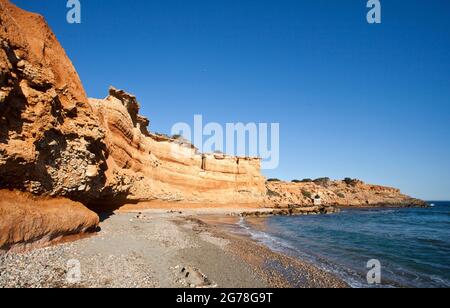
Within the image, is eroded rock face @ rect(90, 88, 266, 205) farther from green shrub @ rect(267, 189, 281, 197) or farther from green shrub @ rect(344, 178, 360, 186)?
green shrub @ rect(344, 178, 360, 186)

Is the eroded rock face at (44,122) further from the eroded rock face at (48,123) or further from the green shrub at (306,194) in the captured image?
the green shrub at (306,194)

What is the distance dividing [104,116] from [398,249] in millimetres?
25007

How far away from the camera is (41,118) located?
35.7 ft

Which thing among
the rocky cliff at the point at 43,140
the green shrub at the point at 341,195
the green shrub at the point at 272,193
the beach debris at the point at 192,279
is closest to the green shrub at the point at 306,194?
the green shrub at the point at 272,193

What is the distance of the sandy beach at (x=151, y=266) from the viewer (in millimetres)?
7590

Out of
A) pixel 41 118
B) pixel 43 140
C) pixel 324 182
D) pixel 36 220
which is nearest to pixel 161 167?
pixel 43 140

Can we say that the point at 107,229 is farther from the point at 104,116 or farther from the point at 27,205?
the point at 104,116

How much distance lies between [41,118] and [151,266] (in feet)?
22.1

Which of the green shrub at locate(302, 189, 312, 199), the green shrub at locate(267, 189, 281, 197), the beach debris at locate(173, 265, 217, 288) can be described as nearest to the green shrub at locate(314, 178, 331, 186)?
the green shrub at locate(302, 189, 312, 199)

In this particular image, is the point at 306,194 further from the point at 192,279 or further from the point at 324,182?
the point at 192,279

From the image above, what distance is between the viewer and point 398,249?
17.6m

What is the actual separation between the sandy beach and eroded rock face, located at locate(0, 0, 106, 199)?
270 centimetres

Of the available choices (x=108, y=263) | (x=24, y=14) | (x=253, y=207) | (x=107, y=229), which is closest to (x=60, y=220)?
(x=108, y=263)

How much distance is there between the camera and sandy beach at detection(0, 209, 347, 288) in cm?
759
